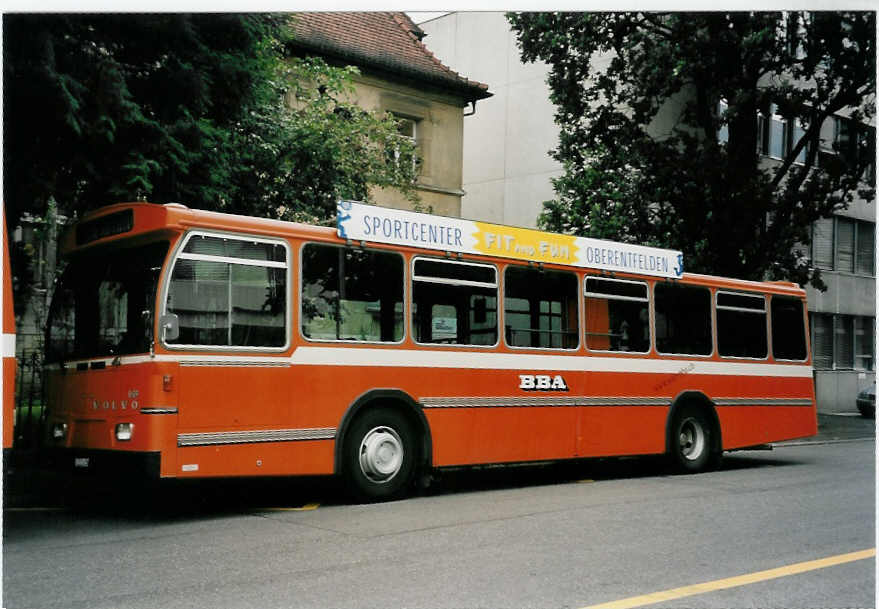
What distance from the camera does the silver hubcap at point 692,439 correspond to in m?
13.8

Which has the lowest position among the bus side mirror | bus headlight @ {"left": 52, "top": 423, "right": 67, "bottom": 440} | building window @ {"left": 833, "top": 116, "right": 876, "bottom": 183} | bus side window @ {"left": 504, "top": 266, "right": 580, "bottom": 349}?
bus headlight @ {"left": 52, "top": 423, "right": 67, "bottom": 440}

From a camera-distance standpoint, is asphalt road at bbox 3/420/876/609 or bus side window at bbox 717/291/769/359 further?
bus side window at bbox 717/291/769/359

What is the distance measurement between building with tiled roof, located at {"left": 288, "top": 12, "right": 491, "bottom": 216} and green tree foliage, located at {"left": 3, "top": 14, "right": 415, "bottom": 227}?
36.2ft

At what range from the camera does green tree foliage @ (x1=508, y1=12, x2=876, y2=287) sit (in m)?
21.4

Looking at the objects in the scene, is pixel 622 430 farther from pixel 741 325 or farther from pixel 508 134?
pixel 508 134

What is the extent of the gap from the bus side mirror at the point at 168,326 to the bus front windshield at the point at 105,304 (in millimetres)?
154

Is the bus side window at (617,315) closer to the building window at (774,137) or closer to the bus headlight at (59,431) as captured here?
the bus headlight at (59,431)

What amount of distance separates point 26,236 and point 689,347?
844cm

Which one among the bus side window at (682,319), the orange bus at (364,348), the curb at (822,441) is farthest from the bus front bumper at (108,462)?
the curb at (822,441)

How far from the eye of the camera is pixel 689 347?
45.1 feet

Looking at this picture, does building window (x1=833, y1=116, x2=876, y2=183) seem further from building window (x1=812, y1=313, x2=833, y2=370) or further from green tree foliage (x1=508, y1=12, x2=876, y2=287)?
building window (x1=812, y1=313, x2=833, y2=370)

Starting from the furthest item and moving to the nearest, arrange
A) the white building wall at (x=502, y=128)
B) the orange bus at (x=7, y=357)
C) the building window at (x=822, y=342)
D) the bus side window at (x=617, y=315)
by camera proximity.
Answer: the building window at (x=822, y=342)
the white building wall at (x=502, y=128)
the bus side window at (x=617, y=315)
the orange bus at (x=7, y=357)

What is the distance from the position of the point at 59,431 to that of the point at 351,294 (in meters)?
3.02

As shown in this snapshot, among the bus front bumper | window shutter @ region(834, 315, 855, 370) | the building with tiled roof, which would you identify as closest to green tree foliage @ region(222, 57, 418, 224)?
the bus front bumper
